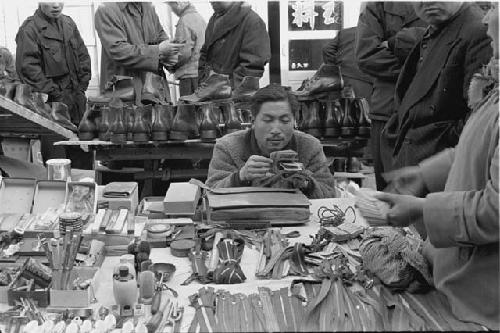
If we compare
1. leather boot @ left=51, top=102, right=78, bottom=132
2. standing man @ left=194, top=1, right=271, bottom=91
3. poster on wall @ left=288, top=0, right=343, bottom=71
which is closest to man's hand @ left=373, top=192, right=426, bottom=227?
standing man @ left=194, top=1, right=271, bottom=91

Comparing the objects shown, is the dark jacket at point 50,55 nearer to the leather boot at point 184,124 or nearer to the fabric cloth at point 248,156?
the leather boot at point 184,124

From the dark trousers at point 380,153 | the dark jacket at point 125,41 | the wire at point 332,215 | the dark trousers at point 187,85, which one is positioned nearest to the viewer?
the wire at point 332,215

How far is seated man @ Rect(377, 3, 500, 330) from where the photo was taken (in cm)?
136

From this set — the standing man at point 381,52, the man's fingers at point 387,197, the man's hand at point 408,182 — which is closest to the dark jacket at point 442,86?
the standing man at point 381,52

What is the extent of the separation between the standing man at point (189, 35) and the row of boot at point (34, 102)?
1.07 m

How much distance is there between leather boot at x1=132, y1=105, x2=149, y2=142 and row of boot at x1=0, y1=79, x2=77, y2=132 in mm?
745

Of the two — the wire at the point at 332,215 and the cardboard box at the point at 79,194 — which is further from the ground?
the cardboard box at the point at 79,194

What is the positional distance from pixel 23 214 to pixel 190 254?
736 millimetres

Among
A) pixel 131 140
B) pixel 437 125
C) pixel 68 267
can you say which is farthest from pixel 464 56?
pixel 131 140

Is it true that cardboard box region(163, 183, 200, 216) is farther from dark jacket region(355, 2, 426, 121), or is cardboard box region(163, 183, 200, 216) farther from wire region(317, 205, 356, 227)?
dark jacket region(355, 2, 426, 121)

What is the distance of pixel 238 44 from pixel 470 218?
3470 millimetres

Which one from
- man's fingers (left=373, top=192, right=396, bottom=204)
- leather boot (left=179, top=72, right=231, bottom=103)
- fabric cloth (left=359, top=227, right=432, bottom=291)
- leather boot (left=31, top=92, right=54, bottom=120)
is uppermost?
leather boot (left=179, top=72, right=231, bottom=103)

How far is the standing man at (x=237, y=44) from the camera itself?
4609mm

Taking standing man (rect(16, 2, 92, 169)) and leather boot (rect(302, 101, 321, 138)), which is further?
standing man (rect(16, 2, 92, 169))
